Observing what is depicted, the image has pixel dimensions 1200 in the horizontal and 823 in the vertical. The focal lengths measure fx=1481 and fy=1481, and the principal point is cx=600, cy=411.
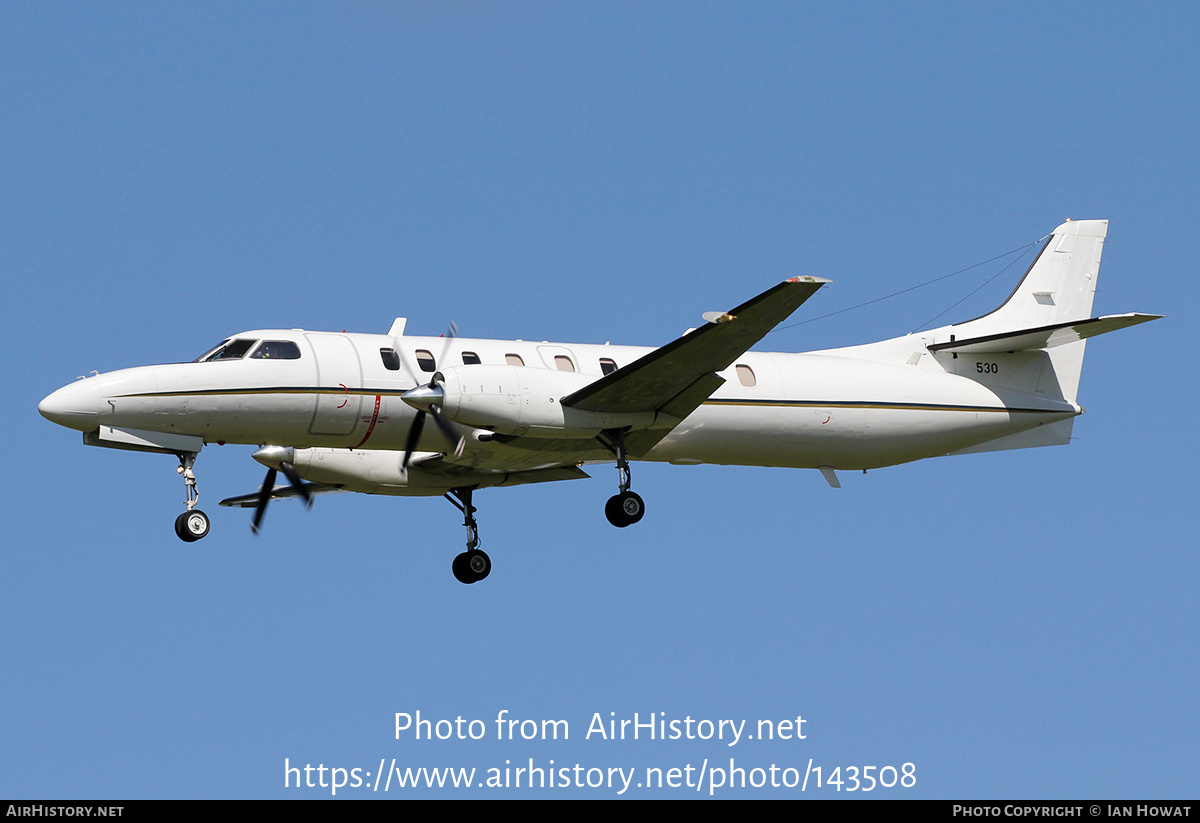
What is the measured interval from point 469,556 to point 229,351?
21.8ft

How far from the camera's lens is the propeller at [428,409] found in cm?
2169

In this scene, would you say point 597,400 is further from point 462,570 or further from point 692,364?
point 462,570

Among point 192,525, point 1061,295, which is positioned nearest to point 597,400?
point 192,525

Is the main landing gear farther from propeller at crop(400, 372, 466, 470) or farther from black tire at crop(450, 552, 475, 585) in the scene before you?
black tire at crop(450, 552, 475, 585)

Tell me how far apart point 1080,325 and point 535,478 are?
10.2m

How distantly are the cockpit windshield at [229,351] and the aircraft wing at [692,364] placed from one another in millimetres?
4933

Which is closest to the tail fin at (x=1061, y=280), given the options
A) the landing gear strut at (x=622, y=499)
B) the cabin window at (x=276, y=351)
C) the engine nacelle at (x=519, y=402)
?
the landing gear strut at (x=622, y=499)

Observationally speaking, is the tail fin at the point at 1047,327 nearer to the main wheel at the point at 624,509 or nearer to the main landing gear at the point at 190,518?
the main wheel at the point at 624,509

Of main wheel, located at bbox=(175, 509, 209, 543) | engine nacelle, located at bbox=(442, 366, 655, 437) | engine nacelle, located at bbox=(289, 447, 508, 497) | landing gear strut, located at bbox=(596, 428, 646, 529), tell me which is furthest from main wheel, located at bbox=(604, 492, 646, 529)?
main wheel, located at bbox=(175, 509, 209, 543)

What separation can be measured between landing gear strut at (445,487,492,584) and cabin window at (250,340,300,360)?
18.6 feet

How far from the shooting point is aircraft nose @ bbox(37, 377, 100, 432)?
21562 mm

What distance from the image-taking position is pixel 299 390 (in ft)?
73.4
